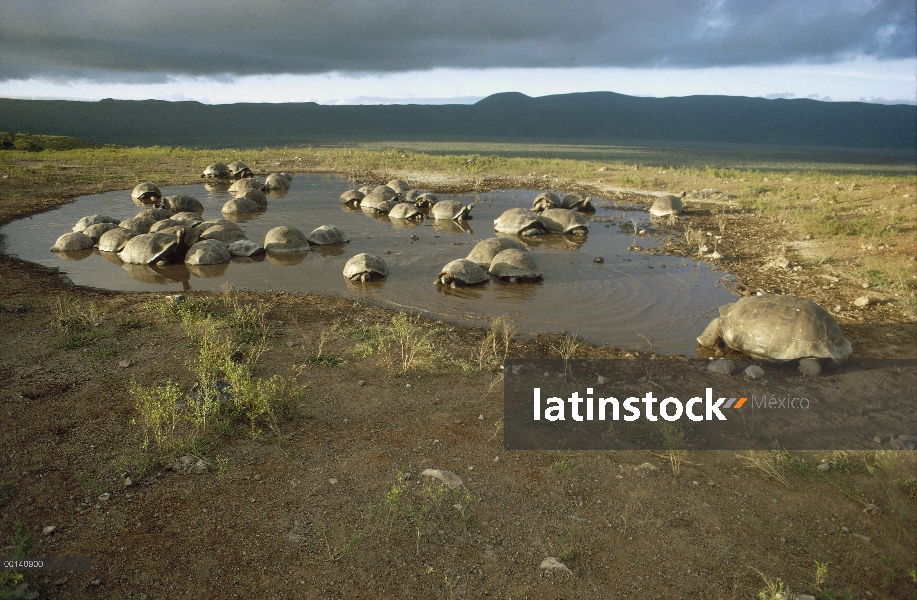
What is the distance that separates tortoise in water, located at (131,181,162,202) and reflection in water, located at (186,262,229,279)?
423 inches

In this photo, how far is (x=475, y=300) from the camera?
10430mm

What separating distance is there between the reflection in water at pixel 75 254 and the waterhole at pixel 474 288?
6 centimetres

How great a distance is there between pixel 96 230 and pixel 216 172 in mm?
14938

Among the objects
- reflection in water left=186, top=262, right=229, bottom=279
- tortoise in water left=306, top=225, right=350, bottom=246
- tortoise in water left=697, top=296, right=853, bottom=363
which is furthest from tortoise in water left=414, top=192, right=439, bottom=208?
tortoise in water left=697, top=296, right=853, bottom=363

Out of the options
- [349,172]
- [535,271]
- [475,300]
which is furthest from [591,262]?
[349,172]

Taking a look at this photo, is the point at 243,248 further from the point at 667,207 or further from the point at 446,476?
the point at 667,207

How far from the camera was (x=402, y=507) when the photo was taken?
14.8ft

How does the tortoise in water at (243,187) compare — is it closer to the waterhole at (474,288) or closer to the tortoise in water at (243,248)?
the waterhole at (474,288)

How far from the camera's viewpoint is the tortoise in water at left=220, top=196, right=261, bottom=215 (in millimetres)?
18766

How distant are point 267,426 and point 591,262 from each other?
31.1 ft

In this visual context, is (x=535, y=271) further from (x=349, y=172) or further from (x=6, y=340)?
(x=349, y=172)

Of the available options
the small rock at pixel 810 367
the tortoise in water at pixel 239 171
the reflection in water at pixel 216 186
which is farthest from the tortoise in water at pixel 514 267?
the tortoise in water at pixel 239 171

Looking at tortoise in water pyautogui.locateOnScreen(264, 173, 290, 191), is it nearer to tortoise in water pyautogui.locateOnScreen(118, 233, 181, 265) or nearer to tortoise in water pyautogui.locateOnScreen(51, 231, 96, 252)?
tortoise in water pyautogui.locateOnScreen(51, 231, 96, 252)

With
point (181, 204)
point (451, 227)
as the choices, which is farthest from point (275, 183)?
point (451, 227)
